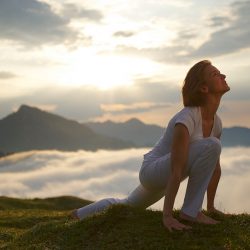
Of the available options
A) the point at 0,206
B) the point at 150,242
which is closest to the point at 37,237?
the point at 150,242

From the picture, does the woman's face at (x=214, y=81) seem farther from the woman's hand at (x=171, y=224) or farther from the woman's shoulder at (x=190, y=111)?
the woman's hand at (x=171, y=224)

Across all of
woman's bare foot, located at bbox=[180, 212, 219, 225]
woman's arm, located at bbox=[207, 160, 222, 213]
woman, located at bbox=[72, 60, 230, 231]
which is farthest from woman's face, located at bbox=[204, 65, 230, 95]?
woman's bare foot, located at bbox=[180, 212, 219, 225]

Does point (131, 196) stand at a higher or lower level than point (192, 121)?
lower

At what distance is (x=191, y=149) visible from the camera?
31.6ft

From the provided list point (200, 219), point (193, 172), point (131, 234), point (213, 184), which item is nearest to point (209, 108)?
point (193, 172)

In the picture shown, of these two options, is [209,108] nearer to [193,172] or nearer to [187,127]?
[187,127]

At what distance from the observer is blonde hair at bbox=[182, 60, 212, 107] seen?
31.8 ft

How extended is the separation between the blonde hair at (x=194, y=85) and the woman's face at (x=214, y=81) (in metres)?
0.10

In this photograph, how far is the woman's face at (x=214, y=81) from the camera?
9742 millimetres

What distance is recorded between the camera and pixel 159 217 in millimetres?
10844

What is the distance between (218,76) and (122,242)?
401 cm

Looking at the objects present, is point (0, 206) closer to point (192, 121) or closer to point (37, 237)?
point (37, 237)

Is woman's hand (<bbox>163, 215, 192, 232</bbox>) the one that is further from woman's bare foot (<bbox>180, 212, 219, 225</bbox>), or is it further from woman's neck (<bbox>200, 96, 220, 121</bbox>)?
woman's neck (<bbox>200, 96, 220, 121</bbox>)

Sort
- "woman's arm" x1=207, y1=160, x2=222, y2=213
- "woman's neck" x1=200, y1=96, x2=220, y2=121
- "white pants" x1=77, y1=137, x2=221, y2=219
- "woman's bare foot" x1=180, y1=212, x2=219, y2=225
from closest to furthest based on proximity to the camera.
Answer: "white pants" x1=77, y1=137, x2=221, y2=219
"woman's neck" x1=200, y1=96, x2=220, y2=121
"woman's bare foot" x1=180, y1=212, x2=219, y2=225
"woman's arm" x1=207, y1=160, x2=222, y2=213
